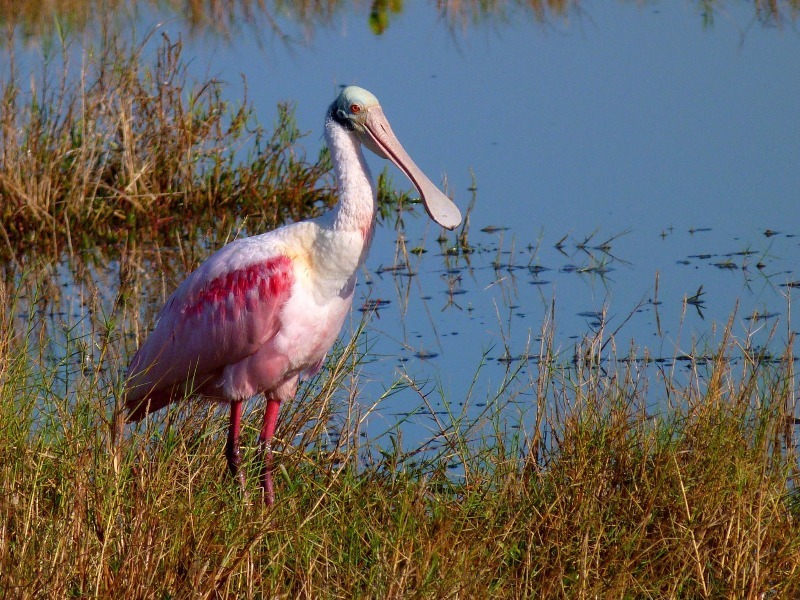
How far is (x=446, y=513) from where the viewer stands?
13.7 feet

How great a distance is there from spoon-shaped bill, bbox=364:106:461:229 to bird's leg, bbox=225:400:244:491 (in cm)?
98

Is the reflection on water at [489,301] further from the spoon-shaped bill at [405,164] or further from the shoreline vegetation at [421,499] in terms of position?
the spoon-shaped bill at [405,164]

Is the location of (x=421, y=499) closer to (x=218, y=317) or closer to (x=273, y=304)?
(x=273, y=304)

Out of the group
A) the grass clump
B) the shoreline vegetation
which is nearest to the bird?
the shoreline vegetation

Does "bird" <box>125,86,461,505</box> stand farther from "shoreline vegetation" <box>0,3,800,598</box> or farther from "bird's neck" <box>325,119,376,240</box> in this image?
"shoreline vegetation" <box>0,3,800,598</box>

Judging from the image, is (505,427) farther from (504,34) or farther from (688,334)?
(504,34)

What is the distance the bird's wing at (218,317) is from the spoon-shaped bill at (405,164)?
22.2 inches

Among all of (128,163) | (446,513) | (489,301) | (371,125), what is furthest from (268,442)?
(128,163)

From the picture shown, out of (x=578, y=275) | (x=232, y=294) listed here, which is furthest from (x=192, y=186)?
(x=232, y=294)

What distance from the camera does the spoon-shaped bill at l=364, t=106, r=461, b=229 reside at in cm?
515

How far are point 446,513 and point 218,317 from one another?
50.8 inches

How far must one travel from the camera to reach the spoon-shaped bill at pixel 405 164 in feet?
16.9

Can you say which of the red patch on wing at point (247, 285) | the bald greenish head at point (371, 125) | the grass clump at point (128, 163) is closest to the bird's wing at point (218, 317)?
the red patch on wing at point (247, 285)

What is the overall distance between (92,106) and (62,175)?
0.43 meters
